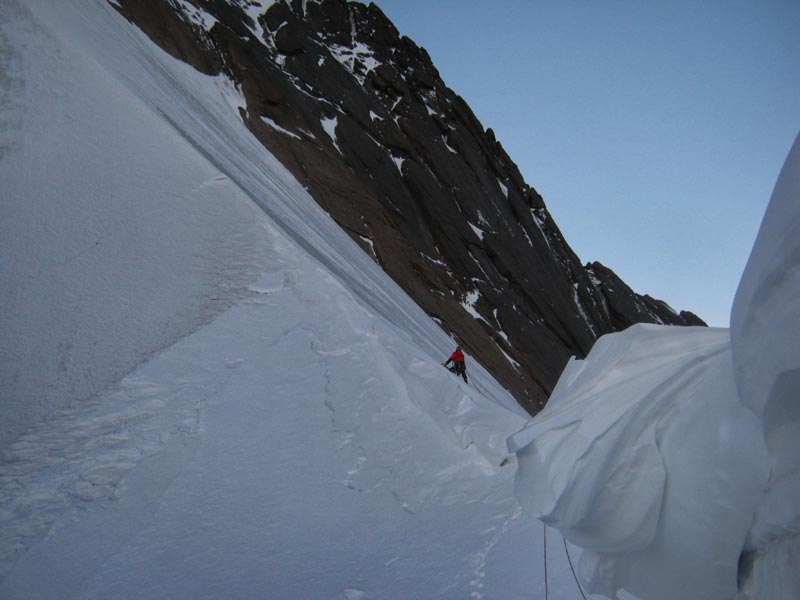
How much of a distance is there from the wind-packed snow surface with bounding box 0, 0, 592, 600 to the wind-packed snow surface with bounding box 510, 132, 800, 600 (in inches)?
36.0

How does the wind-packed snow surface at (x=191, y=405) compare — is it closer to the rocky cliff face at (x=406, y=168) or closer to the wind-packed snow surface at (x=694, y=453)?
the wind-packed snow surface at (x=694, y=453)

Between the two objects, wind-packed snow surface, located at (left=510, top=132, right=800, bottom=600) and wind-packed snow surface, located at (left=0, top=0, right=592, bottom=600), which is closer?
wind-packed snow surface, located at (left=510, top=132, right=800, bottom=600)

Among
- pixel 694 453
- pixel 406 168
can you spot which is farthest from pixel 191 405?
pixel 406 168

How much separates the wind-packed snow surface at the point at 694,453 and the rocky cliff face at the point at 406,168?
16.8m

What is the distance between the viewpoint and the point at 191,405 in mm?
3996

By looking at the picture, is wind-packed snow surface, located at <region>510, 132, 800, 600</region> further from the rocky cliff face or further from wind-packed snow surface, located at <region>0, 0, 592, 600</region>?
the rocky cliff face

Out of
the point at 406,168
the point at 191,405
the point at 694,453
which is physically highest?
the point at 406,168

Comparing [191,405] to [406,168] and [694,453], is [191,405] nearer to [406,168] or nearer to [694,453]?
[694,453]

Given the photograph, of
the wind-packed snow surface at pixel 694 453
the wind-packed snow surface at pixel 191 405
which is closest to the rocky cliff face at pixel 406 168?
the wind-packed snow surface at pixel 191 405

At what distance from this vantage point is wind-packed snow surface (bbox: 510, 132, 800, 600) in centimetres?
194

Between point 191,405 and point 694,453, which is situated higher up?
point 694,453

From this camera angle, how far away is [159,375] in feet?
13.5

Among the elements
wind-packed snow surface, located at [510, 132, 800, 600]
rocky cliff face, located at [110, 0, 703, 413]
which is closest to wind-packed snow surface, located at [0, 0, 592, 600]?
wind-packed snow surface, located at [510, 132, 800, 600]

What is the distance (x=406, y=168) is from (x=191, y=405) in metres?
27.8
